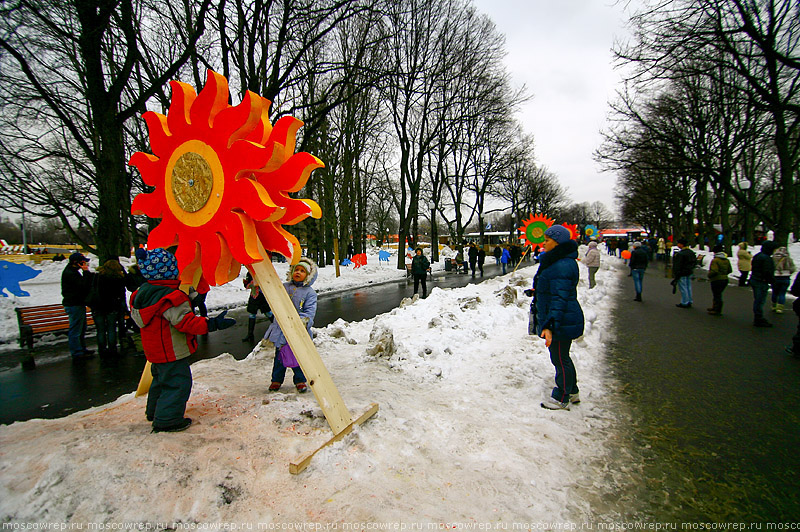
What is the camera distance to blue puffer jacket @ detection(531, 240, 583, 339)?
3932 millimetres

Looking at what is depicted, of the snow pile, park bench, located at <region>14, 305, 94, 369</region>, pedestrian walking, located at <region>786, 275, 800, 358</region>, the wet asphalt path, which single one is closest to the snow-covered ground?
the snow pile

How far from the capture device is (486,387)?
Answer: 178 inches

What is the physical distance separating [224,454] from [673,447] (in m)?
3.77

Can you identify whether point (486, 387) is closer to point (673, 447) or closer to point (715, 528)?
point (673, 447)

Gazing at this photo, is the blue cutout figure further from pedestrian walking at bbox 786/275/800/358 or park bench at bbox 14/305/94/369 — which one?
pedestrian walking at bbox 786/275/800/358

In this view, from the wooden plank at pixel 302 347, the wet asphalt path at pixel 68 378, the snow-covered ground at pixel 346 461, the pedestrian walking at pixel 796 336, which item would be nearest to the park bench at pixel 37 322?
the wet asphalt path at pixel 68 378

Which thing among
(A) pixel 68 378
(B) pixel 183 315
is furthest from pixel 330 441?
(A) pixel 68 378

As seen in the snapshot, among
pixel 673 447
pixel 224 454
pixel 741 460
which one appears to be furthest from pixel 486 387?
pixel 224 454

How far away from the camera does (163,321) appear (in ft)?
10.2

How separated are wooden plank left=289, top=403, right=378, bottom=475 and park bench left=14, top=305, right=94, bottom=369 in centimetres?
723

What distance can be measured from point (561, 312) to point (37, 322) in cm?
985

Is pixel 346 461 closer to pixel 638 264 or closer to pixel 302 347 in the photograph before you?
pixel 302 347

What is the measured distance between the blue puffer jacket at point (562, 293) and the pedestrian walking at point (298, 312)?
262 centimetres

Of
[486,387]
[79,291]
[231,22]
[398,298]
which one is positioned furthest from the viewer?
[398,298]
